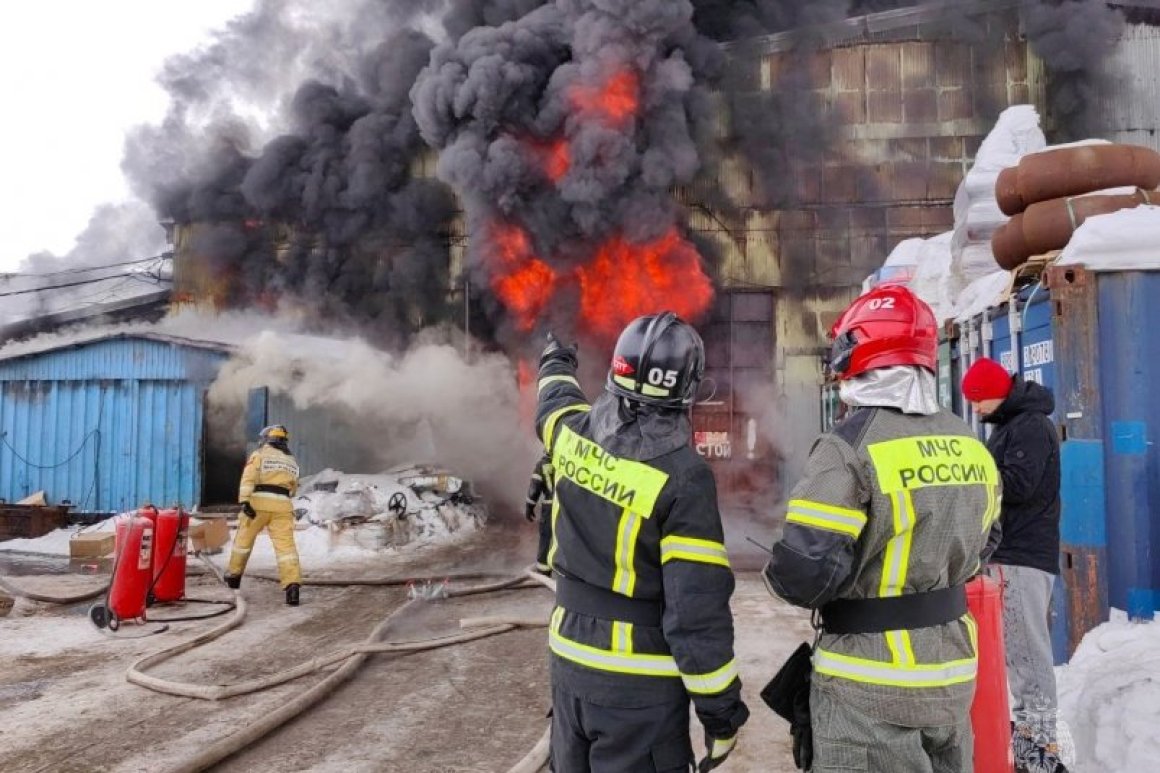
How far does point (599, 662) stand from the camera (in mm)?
2152

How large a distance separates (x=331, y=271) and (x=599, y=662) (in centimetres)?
1797

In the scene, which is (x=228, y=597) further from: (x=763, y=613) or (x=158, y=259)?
(x=158, y=259)

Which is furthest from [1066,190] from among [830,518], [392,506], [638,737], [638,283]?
[638,283]

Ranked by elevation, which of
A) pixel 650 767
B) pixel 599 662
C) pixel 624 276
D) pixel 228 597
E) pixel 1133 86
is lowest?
pixel 228 597

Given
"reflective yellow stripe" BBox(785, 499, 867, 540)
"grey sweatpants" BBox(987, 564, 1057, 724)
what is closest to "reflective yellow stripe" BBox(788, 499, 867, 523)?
"reflective yellow stripe" BBox(785, 499, 867, 540)

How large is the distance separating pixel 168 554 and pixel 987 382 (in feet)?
22.1

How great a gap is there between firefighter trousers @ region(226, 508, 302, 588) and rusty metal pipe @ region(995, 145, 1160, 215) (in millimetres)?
6793

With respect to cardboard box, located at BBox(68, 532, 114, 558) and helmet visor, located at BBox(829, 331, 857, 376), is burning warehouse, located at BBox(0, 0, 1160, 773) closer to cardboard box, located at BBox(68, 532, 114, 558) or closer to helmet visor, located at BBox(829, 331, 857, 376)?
helmet visor, located at BBox(829, 331, 857, 376)

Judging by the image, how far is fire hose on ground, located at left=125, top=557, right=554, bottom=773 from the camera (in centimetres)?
356

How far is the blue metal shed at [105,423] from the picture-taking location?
13.3m

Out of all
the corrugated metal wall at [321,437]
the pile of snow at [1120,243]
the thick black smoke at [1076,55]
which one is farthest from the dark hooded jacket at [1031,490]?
the thick black smoke at [1076,55]

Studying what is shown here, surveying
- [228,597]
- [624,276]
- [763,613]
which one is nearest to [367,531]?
[228,597]

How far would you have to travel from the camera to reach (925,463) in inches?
77.5

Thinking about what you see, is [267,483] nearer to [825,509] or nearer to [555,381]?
[555,381]
